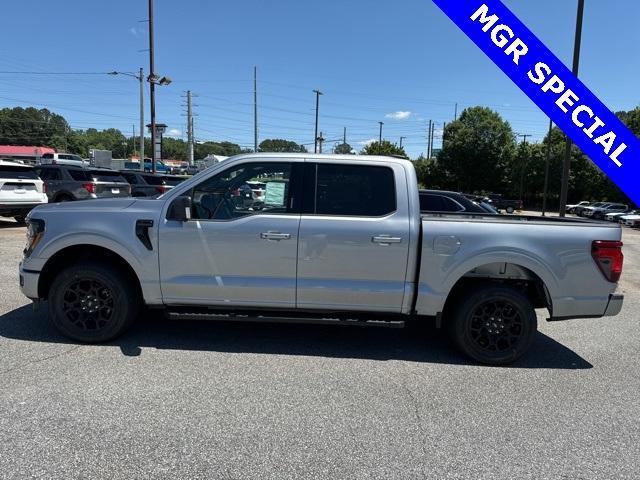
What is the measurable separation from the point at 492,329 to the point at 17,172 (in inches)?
520

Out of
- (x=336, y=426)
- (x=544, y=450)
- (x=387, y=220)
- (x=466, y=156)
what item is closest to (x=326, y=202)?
(x=387, y=220)

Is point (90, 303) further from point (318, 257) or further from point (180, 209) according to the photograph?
point (318, 257)

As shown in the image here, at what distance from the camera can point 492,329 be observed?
457 centimetres

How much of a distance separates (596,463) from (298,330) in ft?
10.1

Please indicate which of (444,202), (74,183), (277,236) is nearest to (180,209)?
(277,236)

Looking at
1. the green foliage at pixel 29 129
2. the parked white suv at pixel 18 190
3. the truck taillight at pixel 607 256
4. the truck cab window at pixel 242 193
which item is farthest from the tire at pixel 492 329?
the green foliage at pixel 29 129

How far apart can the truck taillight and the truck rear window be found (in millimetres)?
13556

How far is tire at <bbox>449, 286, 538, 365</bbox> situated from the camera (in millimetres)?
4535

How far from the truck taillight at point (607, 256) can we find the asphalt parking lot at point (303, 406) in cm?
98

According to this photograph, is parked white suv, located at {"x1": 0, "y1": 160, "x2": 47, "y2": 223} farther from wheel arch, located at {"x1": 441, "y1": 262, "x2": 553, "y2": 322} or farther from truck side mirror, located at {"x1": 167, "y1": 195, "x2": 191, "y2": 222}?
wheel arch, located at {"x1": 441, "y1": 262, "x2": 553, "y2": 322}

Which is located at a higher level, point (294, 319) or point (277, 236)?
point (277, 236)

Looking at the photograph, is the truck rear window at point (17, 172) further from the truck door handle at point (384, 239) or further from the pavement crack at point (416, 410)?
the pavement crack at point (416, 410)

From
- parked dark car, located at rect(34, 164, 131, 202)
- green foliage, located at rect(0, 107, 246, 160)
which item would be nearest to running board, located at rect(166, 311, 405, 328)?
parked dark car, located at rect(34, 164, 131, 202)

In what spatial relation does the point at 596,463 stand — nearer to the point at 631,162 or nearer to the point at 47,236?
the point at 47,236
